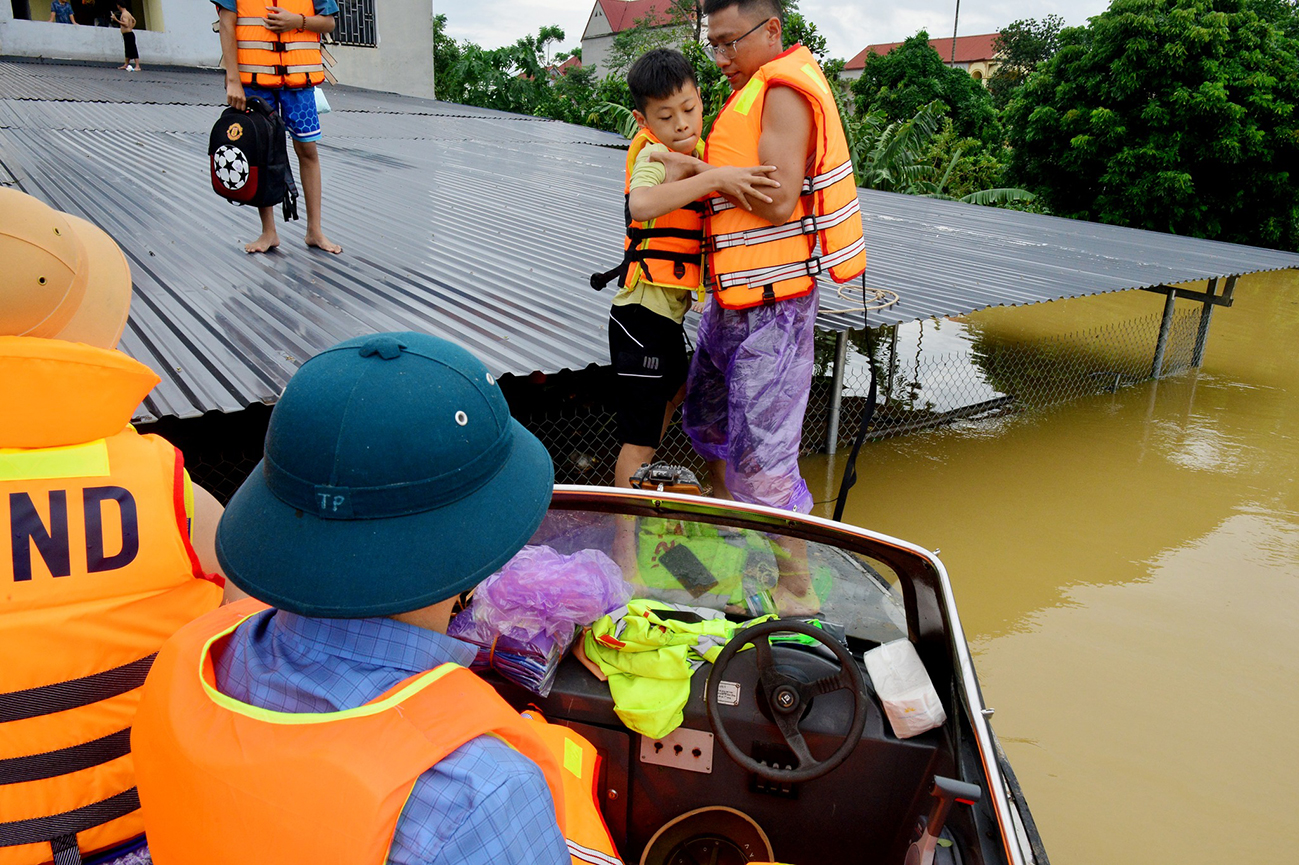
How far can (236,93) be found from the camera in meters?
4.43

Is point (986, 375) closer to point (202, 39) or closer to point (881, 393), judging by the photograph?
point (881, 393)

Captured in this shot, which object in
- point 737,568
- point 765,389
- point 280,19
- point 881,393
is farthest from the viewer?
point 881,393

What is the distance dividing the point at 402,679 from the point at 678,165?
7.71 feet

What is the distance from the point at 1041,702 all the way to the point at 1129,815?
2.26 feet

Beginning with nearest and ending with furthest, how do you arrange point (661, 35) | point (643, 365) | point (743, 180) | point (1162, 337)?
point (743, 180)
point (643, 365)
point (1162, 337)
point (661, 35)

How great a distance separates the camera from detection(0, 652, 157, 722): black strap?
1.40m

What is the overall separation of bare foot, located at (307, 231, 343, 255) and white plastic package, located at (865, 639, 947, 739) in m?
4.49

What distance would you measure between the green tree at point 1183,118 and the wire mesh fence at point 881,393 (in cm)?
747

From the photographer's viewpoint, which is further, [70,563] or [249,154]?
[249,154]

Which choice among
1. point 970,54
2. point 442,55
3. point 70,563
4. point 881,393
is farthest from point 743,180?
point 970,54

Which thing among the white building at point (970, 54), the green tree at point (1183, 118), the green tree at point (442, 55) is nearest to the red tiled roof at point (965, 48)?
the white building at point (970, 54)

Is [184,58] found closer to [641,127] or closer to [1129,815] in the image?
[641,127]

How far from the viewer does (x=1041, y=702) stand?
154 inches

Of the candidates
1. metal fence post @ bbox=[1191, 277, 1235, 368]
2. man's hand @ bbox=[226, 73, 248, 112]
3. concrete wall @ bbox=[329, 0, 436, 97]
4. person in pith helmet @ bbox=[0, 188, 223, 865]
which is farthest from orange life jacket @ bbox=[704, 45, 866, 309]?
concrete wall @ bbox=[329, 0, 436, 97]
